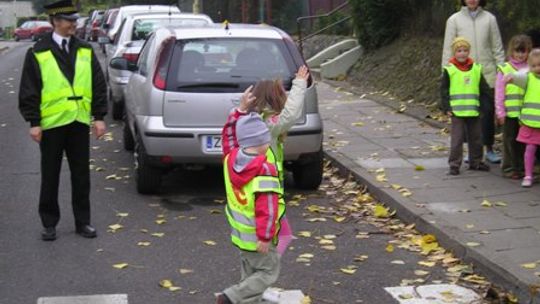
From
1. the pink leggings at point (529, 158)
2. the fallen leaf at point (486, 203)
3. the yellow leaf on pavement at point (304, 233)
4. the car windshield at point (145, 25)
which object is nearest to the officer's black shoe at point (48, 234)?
the yellow leaf on pavement at point (304, 233)

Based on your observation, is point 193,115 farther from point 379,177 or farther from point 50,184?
point 379,177

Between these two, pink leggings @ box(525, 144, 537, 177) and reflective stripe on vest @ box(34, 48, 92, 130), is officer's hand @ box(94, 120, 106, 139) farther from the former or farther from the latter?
pink leggings @ box(525, 144, 537, 177)

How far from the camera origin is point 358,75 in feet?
55.2

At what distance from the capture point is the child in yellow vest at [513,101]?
7969 millimetres

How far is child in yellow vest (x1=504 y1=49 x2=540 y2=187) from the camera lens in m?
7.70

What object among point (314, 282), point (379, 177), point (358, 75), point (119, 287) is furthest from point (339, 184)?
point (358, 75)

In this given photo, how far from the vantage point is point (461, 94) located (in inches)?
325

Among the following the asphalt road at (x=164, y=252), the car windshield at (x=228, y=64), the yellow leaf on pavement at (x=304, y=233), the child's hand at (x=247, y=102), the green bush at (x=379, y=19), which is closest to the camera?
the child's hand at (x=247, y=102)

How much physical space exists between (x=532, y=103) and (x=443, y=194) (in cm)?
121

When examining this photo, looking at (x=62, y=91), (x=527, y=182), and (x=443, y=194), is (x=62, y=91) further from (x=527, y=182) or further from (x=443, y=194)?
(x=527, y=182)

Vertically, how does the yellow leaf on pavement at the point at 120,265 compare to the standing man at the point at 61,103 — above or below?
below

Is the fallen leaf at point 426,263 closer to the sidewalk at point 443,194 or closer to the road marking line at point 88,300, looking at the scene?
the sidewalk at point 443,194

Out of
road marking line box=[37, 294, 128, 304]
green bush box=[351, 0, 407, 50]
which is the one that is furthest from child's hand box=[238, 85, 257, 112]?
green bush box=[351, 0, 407, 50]

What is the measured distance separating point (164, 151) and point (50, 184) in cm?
136
